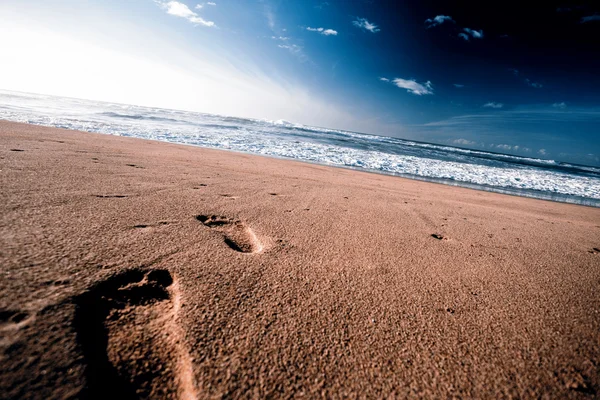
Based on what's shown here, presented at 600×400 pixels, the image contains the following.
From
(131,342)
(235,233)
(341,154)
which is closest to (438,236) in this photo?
(235,233)

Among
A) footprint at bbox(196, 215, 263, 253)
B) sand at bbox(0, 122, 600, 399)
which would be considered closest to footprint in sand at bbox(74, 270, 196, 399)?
sand at bbox(0, 122, 600, 399)

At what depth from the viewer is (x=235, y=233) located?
179 cm

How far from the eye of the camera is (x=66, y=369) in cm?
70

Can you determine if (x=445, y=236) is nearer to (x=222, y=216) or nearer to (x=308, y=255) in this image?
(x=308, y=255)

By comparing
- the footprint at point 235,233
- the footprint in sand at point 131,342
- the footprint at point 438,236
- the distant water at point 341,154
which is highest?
the distant water at point 341,154

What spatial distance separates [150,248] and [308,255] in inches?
34.9

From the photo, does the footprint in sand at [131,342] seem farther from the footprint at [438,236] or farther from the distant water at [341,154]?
the distant water at [341,154]

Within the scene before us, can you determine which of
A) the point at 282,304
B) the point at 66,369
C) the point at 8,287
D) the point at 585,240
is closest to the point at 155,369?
the point at 66,369

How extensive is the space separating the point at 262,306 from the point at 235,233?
79 cm

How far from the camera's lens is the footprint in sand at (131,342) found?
28.1 inches

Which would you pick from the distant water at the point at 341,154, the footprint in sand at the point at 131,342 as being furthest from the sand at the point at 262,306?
the distant water at the point at 341,154

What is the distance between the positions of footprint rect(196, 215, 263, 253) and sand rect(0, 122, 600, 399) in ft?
0.06

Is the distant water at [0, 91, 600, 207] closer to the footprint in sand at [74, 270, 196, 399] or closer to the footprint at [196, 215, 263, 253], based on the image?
the footprint at [196, 215, 263, 253]

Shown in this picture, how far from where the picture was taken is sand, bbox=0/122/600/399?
776 mm
